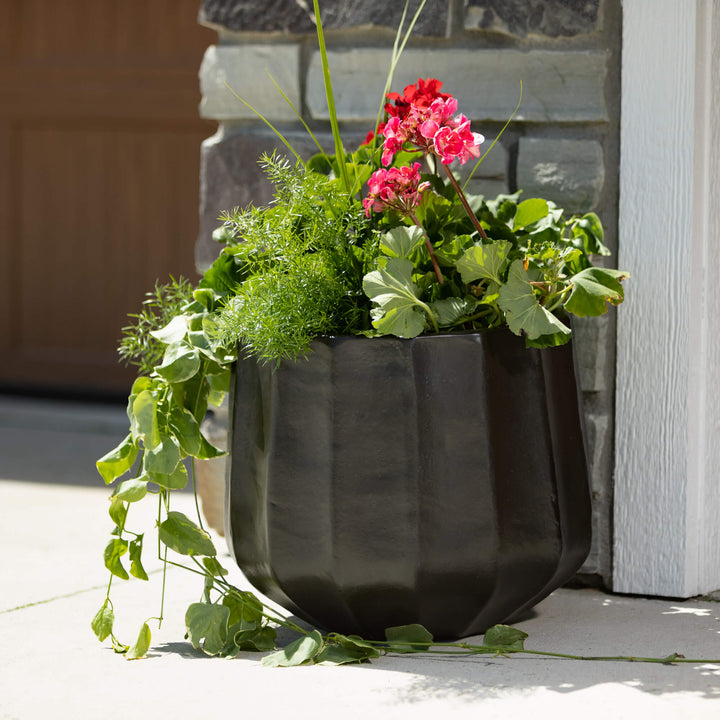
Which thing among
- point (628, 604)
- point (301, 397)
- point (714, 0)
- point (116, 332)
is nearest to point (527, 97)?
point (714, 0)

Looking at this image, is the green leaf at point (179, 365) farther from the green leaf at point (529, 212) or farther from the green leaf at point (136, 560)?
the green leaf at point (529, 212)

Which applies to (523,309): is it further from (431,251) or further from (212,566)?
(212,566)

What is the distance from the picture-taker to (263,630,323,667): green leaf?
183cm

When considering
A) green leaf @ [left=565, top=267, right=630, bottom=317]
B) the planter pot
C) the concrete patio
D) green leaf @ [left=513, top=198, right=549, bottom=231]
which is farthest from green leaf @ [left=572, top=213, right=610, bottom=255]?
the concrete patio

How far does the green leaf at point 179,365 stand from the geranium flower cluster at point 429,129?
0.46m

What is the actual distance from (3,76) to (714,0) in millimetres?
3248

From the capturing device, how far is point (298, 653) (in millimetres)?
1833

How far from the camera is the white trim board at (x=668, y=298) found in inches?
87.6

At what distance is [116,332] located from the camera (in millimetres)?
4551

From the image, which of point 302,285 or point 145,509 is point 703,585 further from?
point 145,509

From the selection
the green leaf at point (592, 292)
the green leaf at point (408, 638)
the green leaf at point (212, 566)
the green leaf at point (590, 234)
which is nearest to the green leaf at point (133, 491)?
the green leaf at point (212, 566)

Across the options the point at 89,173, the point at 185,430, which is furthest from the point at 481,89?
the point at 89,173

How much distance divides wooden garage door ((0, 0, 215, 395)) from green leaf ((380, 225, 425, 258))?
2667mm

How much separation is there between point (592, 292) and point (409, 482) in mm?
429
